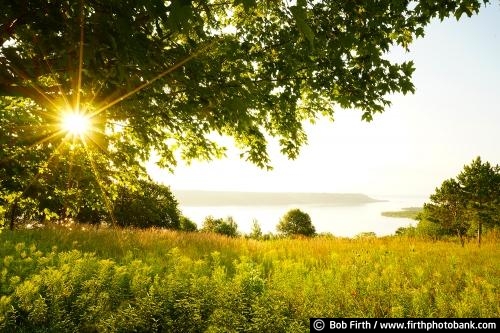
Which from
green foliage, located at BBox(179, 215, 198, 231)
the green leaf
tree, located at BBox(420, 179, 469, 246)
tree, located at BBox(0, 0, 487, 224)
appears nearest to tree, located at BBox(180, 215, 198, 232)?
green foliage, located at BBox(179, 215, 198, 231)

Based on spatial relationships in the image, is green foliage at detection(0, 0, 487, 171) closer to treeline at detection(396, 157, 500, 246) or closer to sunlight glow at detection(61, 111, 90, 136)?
sunlight glow at detection(61, 111, 90, 136)

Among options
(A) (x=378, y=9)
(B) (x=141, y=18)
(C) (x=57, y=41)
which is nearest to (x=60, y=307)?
(C) (x=57, y=41)

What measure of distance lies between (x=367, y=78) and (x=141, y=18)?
3025mm

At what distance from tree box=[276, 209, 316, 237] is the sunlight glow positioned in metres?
34.7

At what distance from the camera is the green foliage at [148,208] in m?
27.5

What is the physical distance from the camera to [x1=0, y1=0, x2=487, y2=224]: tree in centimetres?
339

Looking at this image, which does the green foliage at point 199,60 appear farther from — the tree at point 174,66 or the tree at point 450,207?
the tree at point 450,207

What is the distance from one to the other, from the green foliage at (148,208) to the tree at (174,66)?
68.8 feet

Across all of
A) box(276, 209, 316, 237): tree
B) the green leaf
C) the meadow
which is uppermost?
the green leaf

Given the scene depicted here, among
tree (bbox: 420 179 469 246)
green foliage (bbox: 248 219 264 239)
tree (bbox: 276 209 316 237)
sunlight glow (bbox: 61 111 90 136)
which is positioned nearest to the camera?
sunlight glow (bbox: 61 111 90 136)

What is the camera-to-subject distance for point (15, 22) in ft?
12.0

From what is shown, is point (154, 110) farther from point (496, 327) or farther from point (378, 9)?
point (496, 327)

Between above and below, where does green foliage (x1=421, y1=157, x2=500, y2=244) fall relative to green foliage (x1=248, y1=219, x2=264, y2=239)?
above

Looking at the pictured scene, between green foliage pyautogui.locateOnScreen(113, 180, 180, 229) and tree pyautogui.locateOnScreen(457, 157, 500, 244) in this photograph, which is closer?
green foliage pyautogui.locateOnScreen(113, 180, 180, 229)
